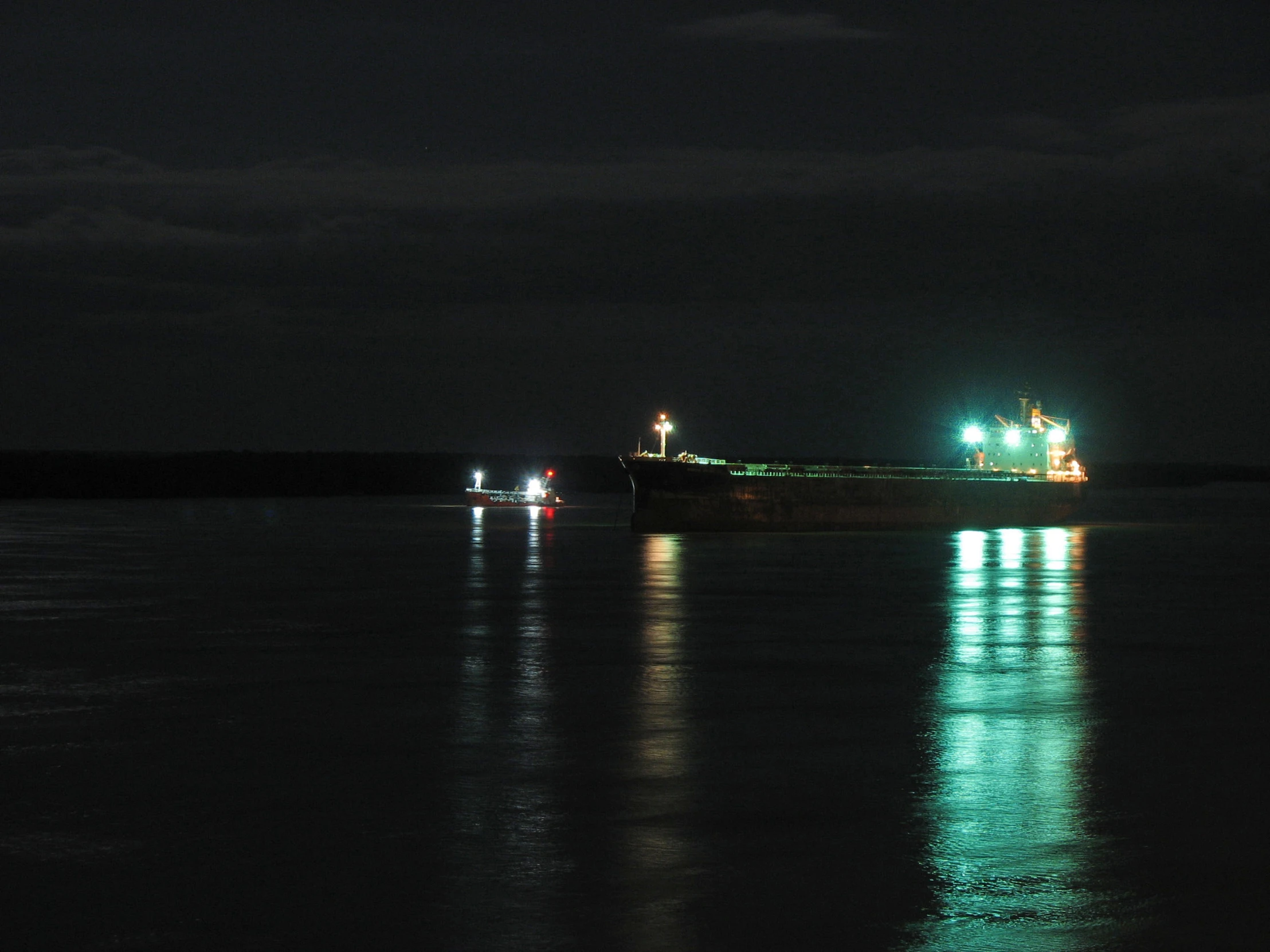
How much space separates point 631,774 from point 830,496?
64402 mm

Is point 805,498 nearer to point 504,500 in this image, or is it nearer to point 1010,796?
point 1010,796

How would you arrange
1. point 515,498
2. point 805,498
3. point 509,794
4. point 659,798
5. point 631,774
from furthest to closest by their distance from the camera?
point 515,498, point 805,498, point 631,774, point 509,794, point 659,798

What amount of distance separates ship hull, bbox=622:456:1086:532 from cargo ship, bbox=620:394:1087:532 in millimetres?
40

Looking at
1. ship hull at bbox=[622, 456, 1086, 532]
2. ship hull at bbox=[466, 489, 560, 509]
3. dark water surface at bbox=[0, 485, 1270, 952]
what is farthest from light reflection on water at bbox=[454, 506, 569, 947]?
ship hull at bbox=[466, 489, 560, 509]

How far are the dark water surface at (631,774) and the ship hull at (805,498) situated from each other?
39.8 m

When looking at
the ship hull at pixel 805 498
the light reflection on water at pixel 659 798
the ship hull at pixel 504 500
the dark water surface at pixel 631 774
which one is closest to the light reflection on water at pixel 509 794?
the dark water surface at pixel 631 774

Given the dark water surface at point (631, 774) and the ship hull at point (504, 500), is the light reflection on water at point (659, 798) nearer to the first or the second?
the dark water surface at point (631, 774)

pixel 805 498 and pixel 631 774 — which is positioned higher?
pixel 805 498

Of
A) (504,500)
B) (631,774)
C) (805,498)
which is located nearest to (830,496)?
(805,498)

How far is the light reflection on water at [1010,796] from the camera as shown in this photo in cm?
845

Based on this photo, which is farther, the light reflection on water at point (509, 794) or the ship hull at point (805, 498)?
the ship hull at point (805, 498)

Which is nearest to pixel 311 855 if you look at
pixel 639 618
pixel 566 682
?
pixel 566 682

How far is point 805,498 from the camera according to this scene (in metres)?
75.8

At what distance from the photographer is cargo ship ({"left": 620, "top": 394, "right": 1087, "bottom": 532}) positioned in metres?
72.8
